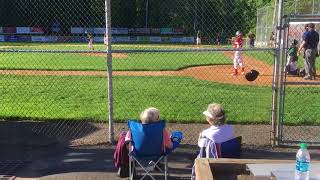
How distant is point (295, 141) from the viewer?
306 inches

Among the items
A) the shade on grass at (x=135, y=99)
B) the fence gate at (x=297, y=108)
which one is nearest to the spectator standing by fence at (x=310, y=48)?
the fence gate at (x=297, y=108)

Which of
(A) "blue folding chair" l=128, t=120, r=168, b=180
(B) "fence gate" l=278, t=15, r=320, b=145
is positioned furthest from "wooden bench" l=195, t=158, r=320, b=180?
(B) "fence gate" l=278, t=15, r=320, b=145

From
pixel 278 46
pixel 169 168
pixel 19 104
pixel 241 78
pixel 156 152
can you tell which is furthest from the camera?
pixel 241 78

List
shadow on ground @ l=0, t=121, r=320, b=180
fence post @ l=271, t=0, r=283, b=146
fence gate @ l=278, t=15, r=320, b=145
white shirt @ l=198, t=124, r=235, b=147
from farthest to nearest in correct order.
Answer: fence gate @ l=278, t=15, r=320, b=145, fence post @ l=271, t=0, r=283, b=146, shadow on ground @ l=0, t=121, r=320, b=180, white shirt @ l=198, t=124, r=235, b=147

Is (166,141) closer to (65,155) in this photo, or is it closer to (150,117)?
(150,117)

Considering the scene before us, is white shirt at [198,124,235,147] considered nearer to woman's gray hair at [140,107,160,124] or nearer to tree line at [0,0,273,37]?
woman's gray hair at [140,107,160,124]

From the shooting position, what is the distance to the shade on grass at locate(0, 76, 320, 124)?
32.2 feet

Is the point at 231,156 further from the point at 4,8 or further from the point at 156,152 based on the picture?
the point at 4,8

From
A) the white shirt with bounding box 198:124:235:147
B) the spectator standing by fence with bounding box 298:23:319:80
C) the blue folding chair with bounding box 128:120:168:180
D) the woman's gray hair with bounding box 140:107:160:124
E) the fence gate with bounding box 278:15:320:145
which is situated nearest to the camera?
the white shirt with bounding box 198:124:235:147

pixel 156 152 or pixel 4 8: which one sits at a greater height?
pixel 4 8

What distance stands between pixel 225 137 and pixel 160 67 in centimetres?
1518

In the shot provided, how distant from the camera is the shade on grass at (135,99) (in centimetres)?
981

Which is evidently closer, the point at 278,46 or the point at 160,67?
the point at 278,46

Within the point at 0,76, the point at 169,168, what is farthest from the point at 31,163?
the point at 0,76
